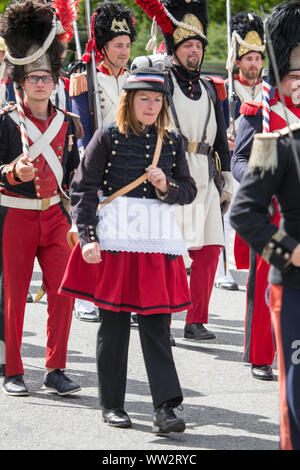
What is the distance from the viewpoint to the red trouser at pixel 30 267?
6.35 metres

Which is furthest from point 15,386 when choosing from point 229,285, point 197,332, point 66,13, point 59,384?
point 229,285

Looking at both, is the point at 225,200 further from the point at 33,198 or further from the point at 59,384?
the point at 59,384

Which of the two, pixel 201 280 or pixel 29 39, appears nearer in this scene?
pixel 29 39

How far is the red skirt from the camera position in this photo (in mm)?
5543

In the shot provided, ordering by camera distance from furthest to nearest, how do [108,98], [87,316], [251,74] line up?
1. [251,74]
2. [87,316]
3. [108,98]

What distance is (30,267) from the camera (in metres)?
6.44

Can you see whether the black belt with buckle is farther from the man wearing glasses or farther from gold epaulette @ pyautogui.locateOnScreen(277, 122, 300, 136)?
gold epaulette @ pyautogui.locateOnScreen(277, 122, 300, 136)

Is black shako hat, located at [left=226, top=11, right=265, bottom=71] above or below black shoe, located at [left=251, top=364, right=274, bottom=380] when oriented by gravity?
above

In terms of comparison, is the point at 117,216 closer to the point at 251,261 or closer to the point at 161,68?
the point at 161,68

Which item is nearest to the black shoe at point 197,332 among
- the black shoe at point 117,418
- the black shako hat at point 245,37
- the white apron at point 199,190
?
the white apron at point 199,190

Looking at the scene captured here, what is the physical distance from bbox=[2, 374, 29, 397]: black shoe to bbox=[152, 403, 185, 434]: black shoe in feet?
3.49

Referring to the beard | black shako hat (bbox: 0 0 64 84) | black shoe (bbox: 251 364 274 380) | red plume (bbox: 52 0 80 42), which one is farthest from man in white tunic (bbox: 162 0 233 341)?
the beard

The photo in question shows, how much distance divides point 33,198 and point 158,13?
2129 mm

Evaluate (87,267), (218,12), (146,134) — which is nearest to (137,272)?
(87,267)
